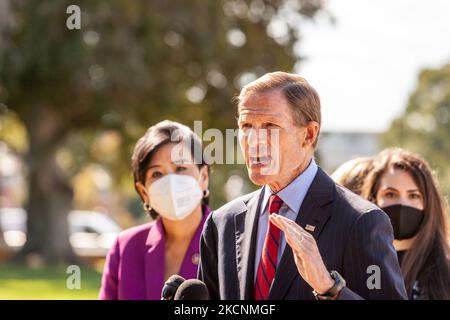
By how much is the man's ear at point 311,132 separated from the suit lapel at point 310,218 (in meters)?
0.13

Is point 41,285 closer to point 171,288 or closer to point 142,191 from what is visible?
point 142,191

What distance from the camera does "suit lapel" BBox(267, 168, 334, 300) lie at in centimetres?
334

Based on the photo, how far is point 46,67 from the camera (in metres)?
25.7

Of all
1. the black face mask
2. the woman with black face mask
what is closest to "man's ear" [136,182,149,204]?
the woman with black face mask

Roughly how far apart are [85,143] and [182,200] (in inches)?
1434

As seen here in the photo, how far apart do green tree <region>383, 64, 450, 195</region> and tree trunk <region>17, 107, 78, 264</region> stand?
2341 centimetres

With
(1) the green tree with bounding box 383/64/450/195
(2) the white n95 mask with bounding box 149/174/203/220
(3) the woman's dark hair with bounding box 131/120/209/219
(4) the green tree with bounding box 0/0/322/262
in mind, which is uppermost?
(1) the green tree with bounding box 383/64/450/195

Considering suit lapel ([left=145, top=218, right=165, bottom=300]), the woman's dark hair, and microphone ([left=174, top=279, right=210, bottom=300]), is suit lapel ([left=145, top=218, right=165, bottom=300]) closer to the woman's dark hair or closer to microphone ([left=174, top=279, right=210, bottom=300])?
the woman's dark hair

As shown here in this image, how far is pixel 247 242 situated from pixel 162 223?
6.32ft

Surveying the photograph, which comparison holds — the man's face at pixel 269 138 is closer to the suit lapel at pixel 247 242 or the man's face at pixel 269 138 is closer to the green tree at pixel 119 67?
the suit lapel at pixel 247 242

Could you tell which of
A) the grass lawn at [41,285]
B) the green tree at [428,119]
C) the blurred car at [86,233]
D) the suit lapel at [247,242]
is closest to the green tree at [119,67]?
the grass lawn at [41,285]

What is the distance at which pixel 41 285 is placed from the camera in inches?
818

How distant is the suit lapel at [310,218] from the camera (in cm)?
334

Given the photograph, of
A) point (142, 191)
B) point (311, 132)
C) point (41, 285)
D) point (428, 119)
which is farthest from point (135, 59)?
point (428, 119)
